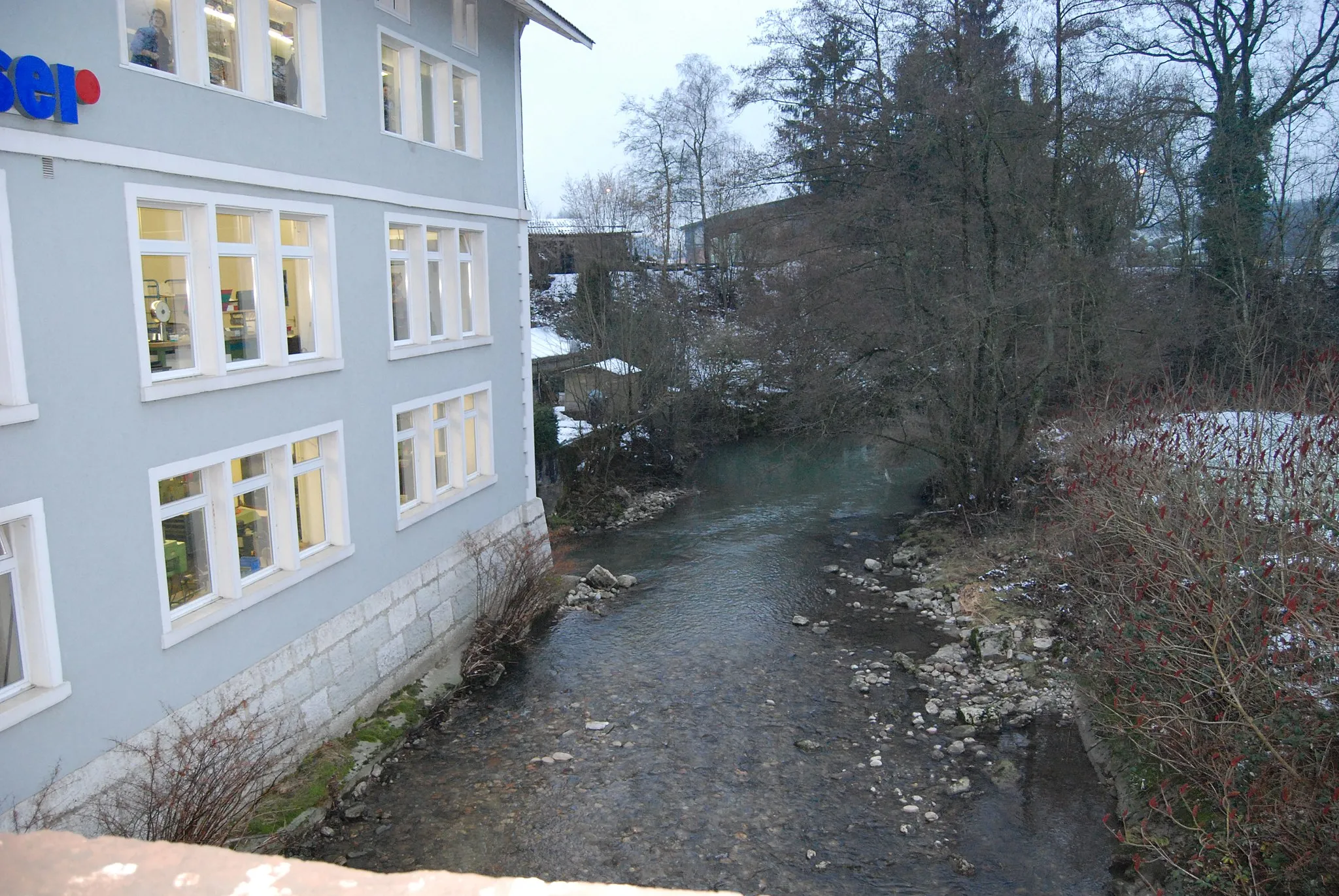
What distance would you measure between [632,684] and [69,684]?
7001 millimetres

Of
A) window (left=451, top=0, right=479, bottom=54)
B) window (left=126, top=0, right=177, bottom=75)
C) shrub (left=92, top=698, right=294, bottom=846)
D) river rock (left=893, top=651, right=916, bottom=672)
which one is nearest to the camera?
shrub (left=92, top=698, right=294, bottom=846)

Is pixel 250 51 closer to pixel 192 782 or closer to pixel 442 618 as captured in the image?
pixel 192 782

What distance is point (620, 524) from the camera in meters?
22.5

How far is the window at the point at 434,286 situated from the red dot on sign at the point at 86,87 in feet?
14.8

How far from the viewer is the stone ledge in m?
1.62

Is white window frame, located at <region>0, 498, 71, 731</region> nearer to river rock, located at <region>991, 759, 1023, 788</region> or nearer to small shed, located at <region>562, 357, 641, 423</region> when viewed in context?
river rock, located at <region>991, 759, 1023, 788</region>

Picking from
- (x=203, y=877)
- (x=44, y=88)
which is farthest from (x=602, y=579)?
(x=203, y=877)

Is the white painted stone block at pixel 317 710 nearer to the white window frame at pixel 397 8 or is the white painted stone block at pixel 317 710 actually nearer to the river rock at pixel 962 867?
the river rock at pixel 962 867

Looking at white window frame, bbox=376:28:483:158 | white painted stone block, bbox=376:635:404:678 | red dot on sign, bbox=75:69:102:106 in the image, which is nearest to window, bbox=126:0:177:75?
red dot on sign, bbox=75:69:102:106

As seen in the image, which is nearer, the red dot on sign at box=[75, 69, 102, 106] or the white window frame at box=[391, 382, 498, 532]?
the red dot on sign at box=[75, 69, 102, 106]

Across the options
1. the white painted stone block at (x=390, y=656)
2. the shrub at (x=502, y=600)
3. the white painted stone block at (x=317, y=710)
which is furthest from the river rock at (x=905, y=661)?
the white painted stone block at (x=317, y=710)

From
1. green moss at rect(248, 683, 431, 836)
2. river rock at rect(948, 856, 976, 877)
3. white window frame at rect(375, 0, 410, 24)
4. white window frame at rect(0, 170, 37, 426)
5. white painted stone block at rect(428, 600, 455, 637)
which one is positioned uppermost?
white window frame at rect(375, 0, 410, 24)

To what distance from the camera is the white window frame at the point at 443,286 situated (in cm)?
1211

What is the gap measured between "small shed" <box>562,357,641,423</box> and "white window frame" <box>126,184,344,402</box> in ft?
50.1
